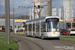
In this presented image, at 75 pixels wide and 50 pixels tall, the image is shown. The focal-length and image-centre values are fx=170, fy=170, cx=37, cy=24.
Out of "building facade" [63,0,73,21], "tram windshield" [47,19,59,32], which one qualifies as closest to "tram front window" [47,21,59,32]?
"tram windshield" [47,19,59,32]

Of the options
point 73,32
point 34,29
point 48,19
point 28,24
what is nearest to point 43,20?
point 48,19

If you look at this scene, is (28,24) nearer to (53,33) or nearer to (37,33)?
(37,33)

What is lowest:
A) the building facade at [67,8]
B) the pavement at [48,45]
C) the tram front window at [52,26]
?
the pavement at [48,45]

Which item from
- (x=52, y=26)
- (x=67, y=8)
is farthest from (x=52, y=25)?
(x=67, y=8)

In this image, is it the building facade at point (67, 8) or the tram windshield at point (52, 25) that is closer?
the tram windshield at point (52, 25)

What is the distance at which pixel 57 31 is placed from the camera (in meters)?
24.0

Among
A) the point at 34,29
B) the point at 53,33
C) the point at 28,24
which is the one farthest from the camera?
the point at 28,24

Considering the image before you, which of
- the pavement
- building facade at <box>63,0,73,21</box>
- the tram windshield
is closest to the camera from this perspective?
the pavement

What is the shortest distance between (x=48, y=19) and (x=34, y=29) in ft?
21.5

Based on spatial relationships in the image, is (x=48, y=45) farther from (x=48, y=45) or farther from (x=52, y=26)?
(x=52, y=26)

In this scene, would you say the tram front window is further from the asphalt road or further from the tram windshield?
the asphalt road

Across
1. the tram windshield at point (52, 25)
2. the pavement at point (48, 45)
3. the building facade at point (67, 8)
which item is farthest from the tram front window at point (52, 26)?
the building facade at point (67, 8)

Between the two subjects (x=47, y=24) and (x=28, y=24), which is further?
(x=28, y=24)

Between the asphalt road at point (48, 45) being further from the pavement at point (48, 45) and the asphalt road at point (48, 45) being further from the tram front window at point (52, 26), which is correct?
the tram front window at point (52, 26)
